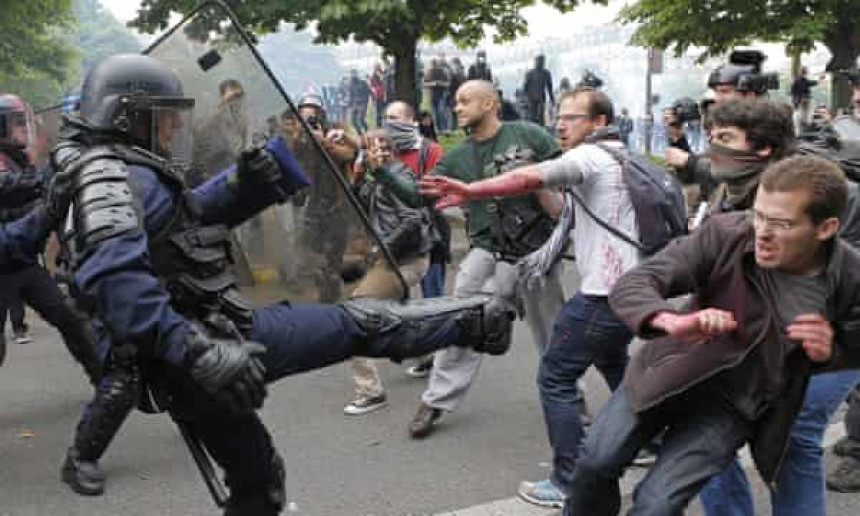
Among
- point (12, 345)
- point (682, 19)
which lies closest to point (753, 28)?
point (682, 19)

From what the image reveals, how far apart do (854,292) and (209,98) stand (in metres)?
2.09

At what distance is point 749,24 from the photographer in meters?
21.1

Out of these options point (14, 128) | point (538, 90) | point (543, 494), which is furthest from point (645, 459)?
point (538, 90)

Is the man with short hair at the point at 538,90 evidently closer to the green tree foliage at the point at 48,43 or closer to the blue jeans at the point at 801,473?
the green tree foliage at the point at 48,43

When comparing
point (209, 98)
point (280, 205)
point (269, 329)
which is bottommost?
point (269, 329)

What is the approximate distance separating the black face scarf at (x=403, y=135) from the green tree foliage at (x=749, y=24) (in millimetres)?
14861

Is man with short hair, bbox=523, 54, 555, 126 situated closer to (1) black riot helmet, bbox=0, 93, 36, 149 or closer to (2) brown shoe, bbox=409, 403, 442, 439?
(1) black riot helmet, bbox=0, 93, 36, 149

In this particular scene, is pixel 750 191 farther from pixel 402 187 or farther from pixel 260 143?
pixel 402 187

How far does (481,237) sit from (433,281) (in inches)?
65.8

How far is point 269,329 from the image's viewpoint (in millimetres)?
2836

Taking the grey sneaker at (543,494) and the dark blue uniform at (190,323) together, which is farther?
the grey sneaker at (543,494)

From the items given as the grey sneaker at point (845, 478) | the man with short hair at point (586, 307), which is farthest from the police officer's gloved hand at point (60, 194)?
the grey sneaker at point (845, 478)

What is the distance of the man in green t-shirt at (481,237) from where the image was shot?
467 centimetres

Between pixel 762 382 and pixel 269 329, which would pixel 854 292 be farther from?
pixel 269 329
